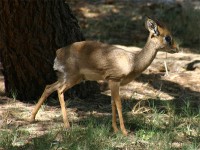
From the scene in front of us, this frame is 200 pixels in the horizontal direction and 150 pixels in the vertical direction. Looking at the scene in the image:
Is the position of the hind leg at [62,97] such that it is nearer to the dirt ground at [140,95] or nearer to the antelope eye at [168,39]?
the dirt ground at [140,95]

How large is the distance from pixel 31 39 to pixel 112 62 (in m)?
1.48

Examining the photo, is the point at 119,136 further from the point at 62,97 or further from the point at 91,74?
the point at 62,97

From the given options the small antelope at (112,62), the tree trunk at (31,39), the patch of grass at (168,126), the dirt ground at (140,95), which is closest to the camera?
the patch of grass at (168,126)

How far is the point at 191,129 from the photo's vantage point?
6.20 m

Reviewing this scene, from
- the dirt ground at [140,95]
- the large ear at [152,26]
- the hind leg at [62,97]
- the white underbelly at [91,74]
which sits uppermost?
the large ear at [152,26]

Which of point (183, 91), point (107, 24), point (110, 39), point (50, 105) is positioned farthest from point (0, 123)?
point (107, 24)

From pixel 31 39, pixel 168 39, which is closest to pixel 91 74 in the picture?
pixel 168 39

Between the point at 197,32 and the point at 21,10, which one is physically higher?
the point at 21,10

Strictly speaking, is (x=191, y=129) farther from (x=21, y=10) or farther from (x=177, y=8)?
(x=177, y=8)

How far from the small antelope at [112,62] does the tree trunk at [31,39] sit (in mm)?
887

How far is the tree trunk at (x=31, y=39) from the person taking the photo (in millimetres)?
7047

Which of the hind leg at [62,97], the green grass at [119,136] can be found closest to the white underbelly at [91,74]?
the hind leg at [62,97]

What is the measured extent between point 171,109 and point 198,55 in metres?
2.95

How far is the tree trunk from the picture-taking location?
7047 millimetres
